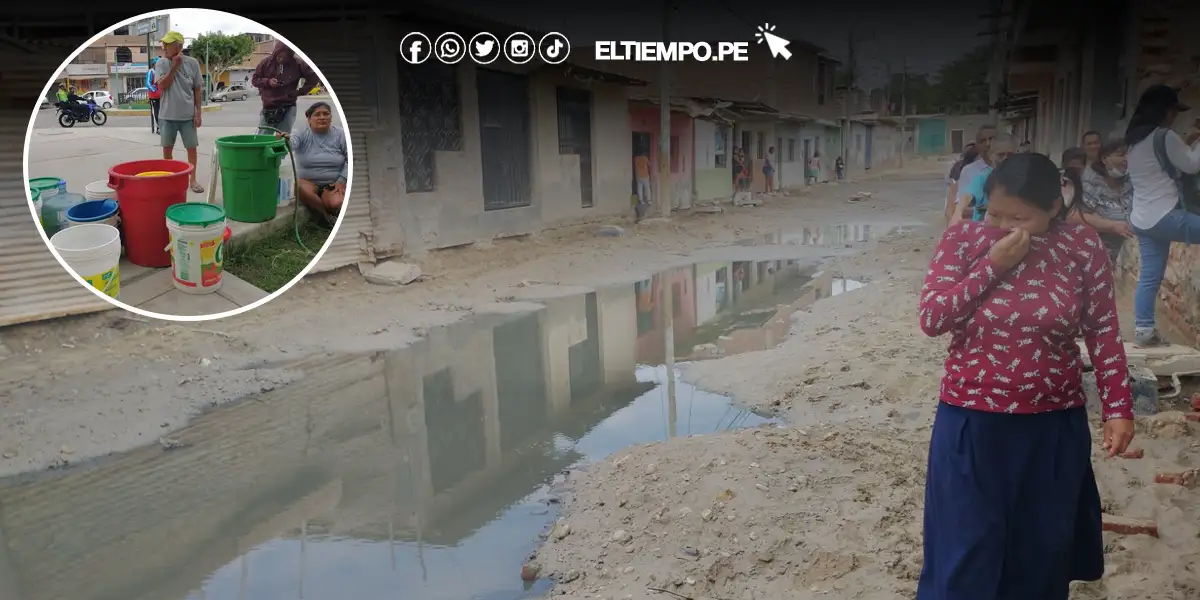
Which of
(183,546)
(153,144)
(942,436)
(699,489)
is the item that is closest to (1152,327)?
(699,489)

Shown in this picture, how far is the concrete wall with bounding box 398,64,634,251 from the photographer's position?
32.2ft

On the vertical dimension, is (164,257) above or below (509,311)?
above

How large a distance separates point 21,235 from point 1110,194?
6.24 metres

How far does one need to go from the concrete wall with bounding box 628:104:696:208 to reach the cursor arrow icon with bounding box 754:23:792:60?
2.44 meters

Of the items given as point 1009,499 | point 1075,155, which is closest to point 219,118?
point 1009,499

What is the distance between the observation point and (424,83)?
9.72m

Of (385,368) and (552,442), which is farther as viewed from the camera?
(385,368)

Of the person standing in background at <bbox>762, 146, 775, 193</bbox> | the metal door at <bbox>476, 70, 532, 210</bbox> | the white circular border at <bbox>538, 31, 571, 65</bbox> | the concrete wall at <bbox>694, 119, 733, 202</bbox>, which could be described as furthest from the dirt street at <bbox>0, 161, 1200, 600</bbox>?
Result: the person standing in background at <bbox>762, 146, 775, 193</bbox>

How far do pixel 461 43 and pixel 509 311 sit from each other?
12.5 feet

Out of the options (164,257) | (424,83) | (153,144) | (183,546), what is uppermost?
(424,83)

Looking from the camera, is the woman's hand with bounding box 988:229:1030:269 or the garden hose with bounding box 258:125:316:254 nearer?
the woman's hand with bounding box 988:229:1030:269

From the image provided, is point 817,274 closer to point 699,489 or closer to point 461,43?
point 461,43

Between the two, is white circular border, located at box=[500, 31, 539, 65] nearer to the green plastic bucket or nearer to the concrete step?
the green plastic bucket

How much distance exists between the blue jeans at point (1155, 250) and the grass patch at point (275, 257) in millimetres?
3851
